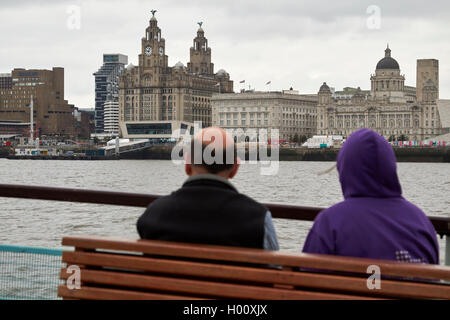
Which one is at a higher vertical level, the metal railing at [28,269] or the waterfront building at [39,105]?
the waterfront building at [39,105]

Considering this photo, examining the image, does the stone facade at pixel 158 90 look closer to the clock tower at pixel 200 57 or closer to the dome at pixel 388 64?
the clock tower at pixel 200 57

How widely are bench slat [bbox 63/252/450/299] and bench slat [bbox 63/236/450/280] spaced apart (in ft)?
0.11

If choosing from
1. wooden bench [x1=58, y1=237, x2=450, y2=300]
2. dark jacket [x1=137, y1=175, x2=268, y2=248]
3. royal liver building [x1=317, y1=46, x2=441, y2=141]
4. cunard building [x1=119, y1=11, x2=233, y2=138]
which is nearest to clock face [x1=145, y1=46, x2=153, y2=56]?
cunard building [x1=119, y1=11, x2=233, y2=138]

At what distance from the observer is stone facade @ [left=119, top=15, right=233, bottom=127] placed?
457 ft

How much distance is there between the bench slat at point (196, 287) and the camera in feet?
8.81

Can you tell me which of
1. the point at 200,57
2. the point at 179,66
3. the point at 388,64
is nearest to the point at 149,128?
the point at 179,66

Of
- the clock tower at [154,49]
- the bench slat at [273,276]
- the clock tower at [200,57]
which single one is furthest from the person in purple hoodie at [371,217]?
the clock tower at [200,57]

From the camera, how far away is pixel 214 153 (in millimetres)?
3076

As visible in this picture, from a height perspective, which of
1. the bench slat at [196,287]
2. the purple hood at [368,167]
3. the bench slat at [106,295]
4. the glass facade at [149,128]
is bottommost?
the bench slat at [106,295]

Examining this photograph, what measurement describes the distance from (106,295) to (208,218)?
1.61ft

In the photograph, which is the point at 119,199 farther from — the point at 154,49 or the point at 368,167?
the point at 154,49

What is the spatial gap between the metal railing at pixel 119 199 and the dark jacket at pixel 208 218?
3.22ft
